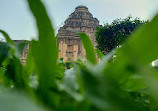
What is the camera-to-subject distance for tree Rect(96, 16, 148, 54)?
22.0ft

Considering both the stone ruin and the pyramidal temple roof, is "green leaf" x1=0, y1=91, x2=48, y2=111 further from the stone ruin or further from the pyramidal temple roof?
the pyramidal temple roof

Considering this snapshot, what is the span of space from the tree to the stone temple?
3.32 metres

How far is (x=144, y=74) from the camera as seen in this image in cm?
7

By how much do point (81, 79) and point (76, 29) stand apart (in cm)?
1136

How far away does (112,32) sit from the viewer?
23.0 feet

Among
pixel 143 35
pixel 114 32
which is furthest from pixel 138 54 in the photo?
pixel 114 32

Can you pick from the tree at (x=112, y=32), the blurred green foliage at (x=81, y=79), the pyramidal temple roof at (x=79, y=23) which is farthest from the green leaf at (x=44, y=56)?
the pyramidal temple roof at (x=79, y=23)

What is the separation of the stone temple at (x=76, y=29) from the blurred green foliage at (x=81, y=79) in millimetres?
9959

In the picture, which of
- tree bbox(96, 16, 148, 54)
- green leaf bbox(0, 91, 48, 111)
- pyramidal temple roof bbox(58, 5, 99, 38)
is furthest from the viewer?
pyramidal temple roof bbox(58, 5, 99, 38)

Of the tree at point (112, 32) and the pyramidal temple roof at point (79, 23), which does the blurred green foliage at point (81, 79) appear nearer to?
the tree at point (112, 32)

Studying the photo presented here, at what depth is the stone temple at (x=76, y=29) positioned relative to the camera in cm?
1059

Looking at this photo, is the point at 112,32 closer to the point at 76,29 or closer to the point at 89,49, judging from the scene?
the point at 76,29

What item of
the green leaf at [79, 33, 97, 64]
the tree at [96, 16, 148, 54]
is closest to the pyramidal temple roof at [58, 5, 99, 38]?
the tree at [96, 16, 148, 54]

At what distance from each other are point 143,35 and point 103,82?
0.08 ft
